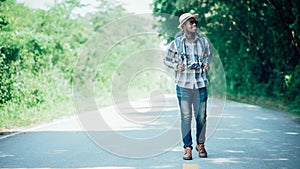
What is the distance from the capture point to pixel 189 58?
6.97m

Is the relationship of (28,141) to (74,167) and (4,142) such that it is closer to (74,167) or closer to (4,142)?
(4,142)

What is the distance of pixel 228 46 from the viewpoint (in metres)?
25.8

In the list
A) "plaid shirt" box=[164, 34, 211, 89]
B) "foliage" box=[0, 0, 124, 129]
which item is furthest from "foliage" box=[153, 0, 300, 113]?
"plaid shirt" box=[164, 34, 211, 89]

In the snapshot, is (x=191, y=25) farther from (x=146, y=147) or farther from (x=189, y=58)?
(x=146, y=147)

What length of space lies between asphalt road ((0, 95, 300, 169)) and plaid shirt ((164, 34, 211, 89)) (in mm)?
1153

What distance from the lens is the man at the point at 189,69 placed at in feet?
22.8

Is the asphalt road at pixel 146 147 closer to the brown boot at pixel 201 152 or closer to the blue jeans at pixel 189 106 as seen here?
the brown boot at pixel 201 152

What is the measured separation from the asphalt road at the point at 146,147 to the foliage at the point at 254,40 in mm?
4952

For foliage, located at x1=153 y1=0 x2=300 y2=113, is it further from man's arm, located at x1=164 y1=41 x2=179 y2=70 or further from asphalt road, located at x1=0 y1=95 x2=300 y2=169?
man's arm, located at x1=164 y1=41 x2=179 y2=70

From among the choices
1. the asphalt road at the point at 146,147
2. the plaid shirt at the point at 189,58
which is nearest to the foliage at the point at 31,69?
the asphalt road at the point at 146,147

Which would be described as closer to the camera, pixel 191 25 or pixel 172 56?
pixel 191 25

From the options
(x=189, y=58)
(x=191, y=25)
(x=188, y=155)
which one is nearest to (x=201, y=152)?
(x=188, y=155)

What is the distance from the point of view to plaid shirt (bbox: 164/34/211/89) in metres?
6.95

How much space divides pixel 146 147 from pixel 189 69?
2.05m
